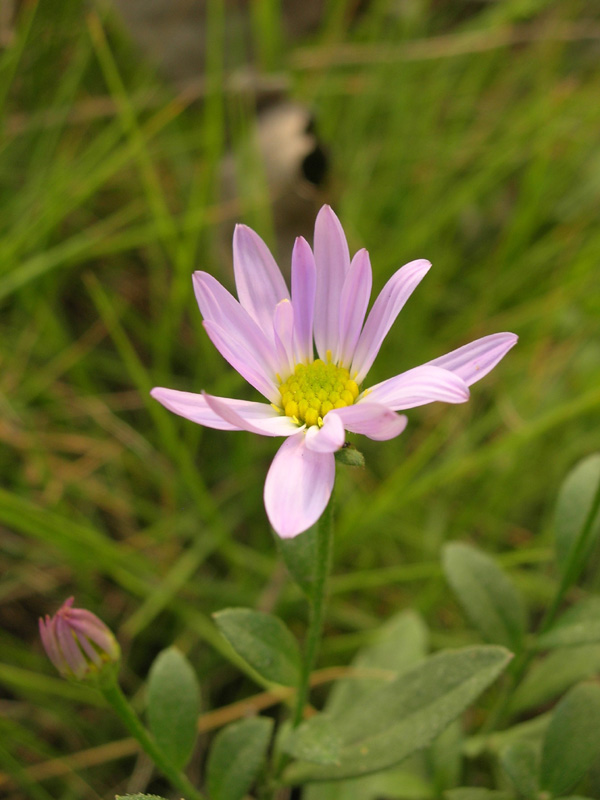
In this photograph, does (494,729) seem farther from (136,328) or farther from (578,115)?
(578,115)

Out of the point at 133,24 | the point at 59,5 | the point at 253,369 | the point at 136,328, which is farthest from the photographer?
the point at 133,24

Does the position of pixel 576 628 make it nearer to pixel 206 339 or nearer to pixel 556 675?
pixel 556 675

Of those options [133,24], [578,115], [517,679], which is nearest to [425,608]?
[517,679]

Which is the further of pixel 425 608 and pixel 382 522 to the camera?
pixel 382 522

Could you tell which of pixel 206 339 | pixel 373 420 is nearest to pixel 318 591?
pixel 373 420

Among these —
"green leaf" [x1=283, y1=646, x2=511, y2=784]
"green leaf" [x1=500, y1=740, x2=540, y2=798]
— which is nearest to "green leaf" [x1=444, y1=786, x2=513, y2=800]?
"green leaf" [x1=500, y1=740, x2=540, y2=798]
